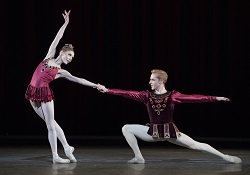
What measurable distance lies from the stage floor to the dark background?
2626mm

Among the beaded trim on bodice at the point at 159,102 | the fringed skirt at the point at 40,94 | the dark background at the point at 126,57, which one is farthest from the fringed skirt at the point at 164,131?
the dark background at the point at 126,57

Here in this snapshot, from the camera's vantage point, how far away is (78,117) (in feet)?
33.9

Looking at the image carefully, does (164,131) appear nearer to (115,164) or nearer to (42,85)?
(115,164)

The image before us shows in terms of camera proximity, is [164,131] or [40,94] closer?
[164,131]

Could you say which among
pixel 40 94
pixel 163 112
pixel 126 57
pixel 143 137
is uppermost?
pixel 126 57

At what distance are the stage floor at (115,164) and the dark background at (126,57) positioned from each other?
103 inches

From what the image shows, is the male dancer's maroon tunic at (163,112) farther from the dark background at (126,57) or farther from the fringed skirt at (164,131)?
the dark background at (126,57)

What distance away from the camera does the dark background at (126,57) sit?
10.1 meters

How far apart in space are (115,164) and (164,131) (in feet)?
1.76

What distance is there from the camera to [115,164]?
5641mm

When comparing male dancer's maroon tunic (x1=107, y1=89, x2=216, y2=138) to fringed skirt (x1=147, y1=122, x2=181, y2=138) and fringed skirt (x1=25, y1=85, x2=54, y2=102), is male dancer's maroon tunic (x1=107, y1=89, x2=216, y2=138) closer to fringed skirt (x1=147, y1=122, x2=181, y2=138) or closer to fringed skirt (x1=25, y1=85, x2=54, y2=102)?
fringed skirt (x1=147, y1=122, x2=181, y2=138)

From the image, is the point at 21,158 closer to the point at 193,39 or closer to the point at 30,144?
the point at 30,144

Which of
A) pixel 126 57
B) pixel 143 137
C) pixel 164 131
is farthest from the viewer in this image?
pixel 126 57

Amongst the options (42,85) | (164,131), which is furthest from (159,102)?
(42,85)
